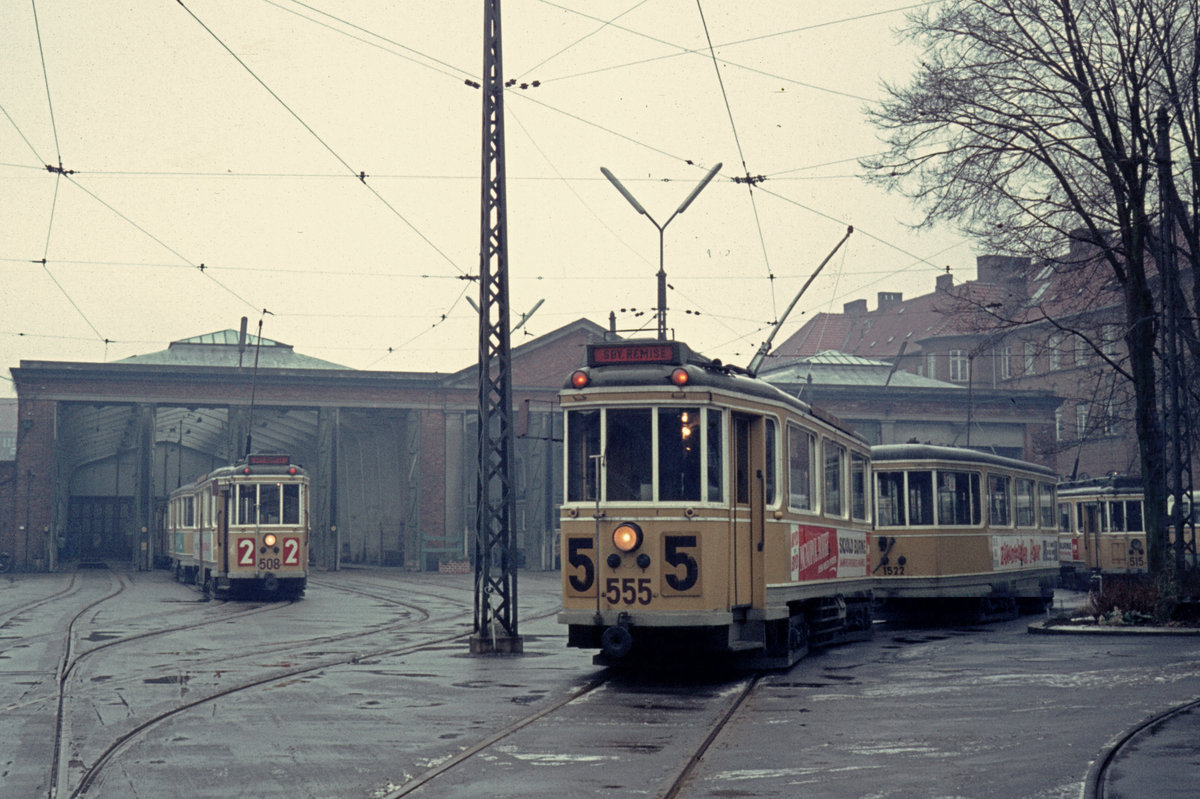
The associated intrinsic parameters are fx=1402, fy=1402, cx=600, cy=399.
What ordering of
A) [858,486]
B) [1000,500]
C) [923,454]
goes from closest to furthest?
1. [858,486]
2. [923,454]
3. [1000,500]

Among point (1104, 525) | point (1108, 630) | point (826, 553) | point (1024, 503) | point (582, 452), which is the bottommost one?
point (1108, 630)

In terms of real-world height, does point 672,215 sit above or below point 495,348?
above

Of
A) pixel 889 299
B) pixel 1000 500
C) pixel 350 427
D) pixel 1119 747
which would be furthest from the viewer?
pixel 889 299

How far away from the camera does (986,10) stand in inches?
840

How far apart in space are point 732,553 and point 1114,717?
403 centimetres

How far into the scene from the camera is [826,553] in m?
16.1

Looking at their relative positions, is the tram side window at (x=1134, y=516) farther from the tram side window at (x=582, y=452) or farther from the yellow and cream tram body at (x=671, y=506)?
the tram side window at (x=582, y=452)

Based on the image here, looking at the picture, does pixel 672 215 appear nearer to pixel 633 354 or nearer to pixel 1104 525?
pixel 633 354

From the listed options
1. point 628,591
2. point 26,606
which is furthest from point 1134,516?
point 26,606

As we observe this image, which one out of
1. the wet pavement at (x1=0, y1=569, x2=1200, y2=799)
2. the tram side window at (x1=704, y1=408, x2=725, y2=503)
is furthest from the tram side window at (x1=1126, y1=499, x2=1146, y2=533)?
the tram side window at (x1=704, y1=408, x2=725, y2=503)

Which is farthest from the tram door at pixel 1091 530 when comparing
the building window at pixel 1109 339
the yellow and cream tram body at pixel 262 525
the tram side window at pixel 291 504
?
the tram side window at pixel 291 504

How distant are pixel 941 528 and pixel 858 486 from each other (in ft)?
11.3

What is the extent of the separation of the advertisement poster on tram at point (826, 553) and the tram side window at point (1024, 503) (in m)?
6.41

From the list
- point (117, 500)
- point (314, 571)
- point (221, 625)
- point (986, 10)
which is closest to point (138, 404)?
point (314, 571)
